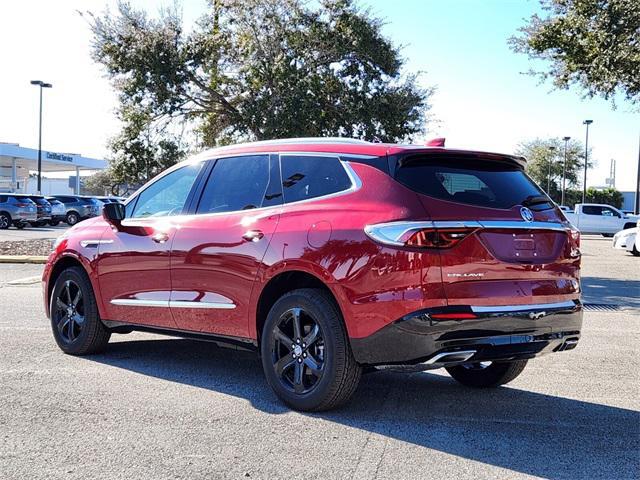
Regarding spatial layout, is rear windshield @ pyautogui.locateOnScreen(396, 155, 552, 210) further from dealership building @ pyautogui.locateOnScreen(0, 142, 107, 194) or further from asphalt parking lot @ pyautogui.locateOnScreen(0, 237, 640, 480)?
dealership building @ pyautogui.locateOnScreen(0, 142, 107, 194)

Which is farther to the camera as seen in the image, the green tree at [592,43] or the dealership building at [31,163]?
the dealership building at [31,163]

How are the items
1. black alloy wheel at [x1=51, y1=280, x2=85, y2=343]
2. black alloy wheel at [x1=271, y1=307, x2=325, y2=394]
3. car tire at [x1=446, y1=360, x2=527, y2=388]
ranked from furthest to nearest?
black alloy wheel at [x1=51, y1=280, x2=85, y2=343] → car tire at [x1=446, y1=360, x2=527, y2=388] → black alloy wheel at [x1=271, y1=307, x2=325, y2=394]

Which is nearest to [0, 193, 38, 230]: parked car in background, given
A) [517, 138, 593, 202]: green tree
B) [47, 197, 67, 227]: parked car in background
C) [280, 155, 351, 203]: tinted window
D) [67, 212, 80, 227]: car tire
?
[47, 197, 67, 227]: parked car in background

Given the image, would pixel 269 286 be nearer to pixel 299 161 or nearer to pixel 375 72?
pixel 299 161

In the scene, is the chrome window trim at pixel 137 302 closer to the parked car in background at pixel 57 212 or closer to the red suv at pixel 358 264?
the red suv at pixel 358 264

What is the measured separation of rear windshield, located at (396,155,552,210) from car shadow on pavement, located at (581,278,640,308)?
7.12 m

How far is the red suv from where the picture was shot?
179 inches

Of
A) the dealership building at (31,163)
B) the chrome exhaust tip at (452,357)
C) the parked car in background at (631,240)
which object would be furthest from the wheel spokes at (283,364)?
the dealership building at (31,163)

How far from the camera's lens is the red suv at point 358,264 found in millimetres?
4547

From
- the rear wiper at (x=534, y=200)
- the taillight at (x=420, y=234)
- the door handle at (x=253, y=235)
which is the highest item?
the rear wiper at (x=534, y=200)

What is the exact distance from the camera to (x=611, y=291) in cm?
1336

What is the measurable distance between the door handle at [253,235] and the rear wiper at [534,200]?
1.83m

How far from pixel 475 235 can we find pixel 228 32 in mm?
14902

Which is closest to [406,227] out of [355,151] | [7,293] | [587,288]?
[355,151]
